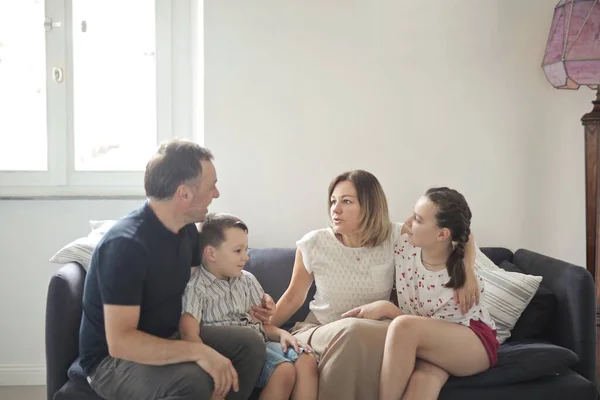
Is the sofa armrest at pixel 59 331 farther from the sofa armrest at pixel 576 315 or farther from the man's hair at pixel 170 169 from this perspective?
the sofa armrest at pixel 576 315

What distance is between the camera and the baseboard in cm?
329

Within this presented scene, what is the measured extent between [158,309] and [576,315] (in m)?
1.45

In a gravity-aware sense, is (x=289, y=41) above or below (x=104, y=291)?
above

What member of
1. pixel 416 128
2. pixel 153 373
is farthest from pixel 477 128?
pixel 153 373

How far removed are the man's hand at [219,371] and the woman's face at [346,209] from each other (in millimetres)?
696

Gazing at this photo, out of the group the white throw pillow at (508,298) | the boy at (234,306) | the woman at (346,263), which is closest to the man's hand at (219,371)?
the boy at (234,306)

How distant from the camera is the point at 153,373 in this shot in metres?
1.95

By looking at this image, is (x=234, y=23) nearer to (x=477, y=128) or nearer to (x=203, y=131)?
(x=203, y=131)

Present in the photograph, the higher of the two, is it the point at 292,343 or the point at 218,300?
the point at 218,300

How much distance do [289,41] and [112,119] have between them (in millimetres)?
987

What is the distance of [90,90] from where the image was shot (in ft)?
11.0

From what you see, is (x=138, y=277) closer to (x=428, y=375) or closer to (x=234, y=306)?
(x=234, y=306)

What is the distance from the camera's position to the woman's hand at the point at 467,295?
229cm

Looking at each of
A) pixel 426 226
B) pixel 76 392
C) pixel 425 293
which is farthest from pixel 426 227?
pixel 76 392
